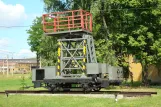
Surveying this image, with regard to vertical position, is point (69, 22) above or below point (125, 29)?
below

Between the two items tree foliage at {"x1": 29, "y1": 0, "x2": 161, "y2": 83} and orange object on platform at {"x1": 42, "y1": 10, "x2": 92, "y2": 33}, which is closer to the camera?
orange object on platform at {"x1": 42, "y1": 10, "x2": 92, "y2": 33}

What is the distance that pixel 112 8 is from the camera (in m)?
28.9

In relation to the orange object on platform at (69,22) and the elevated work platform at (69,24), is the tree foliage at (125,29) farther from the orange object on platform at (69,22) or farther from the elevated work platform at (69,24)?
the elevated work platform at (69,24)

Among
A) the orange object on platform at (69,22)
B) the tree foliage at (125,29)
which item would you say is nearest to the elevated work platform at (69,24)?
the orange object on platform at (69,22)

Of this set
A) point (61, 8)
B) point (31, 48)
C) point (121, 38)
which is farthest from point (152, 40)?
point (31, 48)

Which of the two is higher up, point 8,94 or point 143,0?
point 143,0

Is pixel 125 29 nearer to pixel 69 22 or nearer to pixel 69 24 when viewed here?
pixel 69 22

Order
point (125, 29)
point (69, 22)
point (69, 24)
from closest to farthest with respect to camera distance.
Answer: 1. point (69, 24)
2. point (69, 22)
3. point (125, 29)

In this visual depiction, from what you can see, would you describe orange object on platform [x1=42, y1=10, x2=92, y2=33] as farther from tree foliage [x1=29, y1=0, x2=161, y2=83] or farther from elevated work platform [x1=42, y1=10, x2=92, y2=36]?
tree foliage [x1=29, y1=0, x2=161, y2=83]

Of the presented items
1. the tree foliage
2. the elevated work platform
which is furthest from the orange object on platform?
the tree foliage

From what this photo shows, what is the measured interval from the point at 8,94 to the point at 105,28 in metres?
13.2

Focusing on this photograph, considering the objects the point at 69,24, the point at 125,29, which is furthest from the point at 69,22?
the point at 125,29

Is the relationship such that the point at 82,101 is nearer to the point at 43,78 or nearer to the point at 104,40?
the point at 43,78

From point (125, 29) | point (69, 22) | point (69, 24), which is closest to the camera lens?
point (69, 24)
